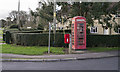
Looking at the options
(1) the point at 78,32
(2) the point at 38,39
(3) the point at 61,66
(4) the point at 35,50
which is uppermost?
(1) the point at 78,32

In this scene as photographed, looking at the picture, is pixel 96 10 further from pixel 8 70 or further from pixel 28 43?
pixel 8 70

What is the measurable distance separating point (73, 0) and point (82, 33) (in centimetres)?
440

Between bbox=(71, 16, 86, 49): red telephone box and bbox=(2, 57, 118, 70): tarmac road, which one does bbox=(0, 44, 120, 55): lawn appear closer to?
bbox=(71, 16, 86, 49): red telephone box

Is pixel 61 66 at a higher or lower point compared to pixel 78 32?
lower

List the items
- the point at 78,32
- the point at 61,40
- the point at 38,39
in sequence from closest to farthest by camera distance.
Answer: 1. the point at 78,32
2. the point at 61,40
3. the point at 38,39

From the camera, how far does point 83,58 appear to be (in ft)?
34.5

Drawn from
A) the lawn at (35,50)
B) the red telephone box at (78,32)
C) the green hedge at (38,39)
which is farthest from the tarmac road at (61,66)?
the green hedge at (38,39)

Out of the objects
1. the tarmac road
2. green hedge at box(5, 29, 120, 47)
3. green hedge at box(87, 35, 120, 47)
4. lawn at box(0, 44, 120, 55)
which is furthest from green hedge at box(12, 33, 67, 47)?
the tarmac road

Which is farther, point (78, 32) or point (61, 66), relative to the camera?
point (78, 32)

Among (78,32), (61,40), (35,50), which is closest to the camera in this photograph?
(35,50)

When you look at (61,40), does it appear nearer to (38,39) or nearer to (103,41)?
(38,39)

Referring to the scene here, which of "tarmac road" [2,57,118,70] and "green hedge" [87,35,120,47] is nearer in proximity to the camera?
"tarmac road" [2,57,118,70]

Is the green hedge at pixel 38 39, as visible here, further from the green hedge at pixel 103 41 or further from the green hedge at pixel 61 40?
the green hedge at pixel 103 41

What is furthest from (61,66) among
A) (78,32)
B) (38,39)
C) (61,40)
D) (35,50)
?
(38,39)
